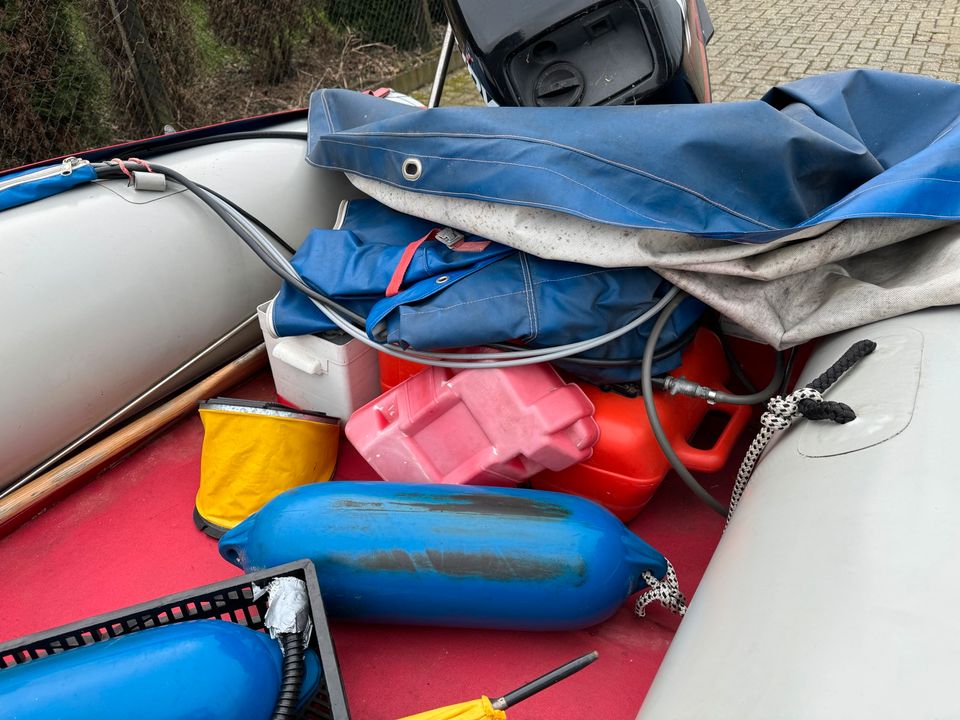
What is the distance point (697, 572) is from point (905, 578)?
0.70 metres

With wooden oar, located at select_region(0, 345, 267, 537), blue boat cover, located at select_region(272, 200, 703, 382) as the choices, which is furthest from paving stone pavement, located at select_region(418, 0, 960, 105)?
blue boat cover, located at select_region(272, 200, 703, 382)

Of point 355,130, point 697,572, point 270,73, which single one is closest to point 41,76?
point 270,73

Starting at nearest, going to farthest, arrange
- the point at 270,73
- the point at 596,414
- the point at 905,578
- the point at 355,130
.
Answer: the point at 905,578 < the point at 596,414 < the point at 355,130 < the point at 270,73

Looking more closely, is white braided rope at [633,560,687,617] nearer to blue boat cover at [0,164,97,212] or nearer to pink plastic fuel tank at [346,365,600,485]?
pink plastic fuel tank at [346,365,600,485]

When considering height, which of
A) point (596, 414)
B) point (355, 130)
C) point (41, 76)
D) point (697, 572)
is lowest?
point (697, 572)

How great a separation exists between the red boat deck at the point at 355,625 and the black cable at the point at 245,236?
40cm

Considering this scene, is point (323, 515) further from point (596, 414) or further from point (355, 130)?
point (355, 130)

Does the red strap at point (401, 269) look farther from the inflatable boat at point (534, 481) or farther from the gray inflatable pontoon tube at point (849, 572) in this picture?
the gray inflatable pontoon tube at point (849, 572)

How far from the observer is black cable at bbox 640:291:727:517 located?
3.82ft

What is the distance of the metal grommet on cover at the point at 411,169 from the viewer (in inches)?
50.9

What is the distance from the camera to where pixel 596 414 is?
127 cm

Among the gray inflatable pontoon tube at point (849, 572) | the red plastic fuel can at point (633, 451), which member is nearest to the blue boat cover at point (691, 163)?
the gray inflatable pontoon tube at point (849, 572)

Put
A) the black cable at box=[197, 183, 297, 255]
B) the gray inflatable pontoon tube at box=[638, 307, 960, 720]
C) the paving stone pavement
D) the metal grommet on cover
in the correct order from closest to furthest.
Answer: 1. the gray inflatable pontoon tube at box=[638, 307, 960, 720]
2. the metal grommet on cover
3. the black cable at box=[197, 183, 297, 255]
4. the paving stone pavement

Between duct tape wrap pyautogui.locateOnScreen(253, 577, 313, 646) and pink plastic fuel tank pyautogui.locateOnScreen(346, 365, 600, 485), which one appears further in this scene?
pink plastic fuel tank pyautogui.locateOnScreen(346, 365, 600, 485)
